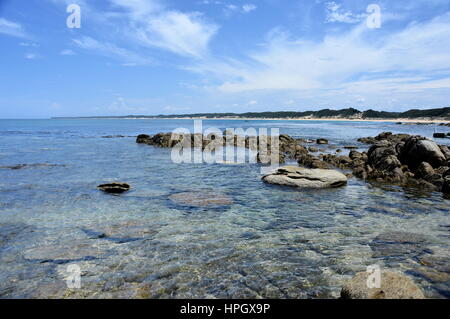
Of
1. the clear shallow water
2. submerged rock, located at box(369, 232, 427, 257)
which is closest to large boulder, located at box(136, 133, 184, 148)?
the clear shallow water

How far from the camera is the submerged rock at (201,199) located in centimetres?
1141

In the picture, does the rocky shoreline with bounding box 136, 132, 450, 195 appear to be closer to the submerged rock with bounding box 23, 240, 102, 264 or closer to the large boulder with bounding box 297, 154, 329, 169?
the large boulder with bounding box 297, 154, 329, 169

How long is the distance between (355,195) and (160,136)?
31267 mm

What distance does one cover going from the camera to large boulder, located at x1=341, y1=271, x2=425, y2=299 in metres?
4.67

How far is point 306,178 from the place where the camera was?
47.6 feet

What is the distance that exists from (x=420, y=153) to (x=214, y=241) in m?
16.6

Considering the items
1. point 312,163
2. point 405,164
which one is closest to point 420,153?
point 405,164

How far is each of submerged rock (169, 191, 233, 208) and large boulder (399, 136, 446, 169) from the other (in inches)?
534

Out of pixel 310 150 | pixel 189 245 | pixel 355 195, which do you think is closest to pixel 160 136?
pixel 310 150

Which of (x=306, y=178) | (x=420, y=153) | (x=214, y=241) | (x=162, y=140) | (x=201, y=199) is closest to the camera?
(x=214, y=241)

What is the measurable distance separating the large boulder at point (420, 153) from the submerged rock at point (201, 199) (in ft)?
44.5

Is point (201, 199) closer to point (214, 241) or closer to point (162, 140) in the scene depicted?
point (214, 241)

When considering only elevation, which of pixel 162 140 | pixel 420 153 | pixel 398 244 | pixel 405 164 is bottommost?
pixel 398 244
